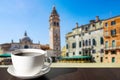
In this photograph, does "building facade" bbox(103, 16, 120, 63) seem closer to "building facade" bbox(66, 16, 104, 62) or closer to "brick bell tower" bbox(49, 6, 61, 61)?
"building facade" bbox(66, 16, 104, 62)

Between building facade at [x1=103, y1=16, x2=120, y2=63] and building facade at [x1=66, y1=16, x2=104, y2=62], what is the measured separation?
64mm

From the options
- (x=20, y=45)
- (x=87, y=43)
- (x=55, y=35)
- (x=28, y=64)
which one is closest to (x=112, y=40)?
(x=87, y=43)

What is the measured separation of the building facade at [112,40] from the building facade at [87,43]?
6 cm

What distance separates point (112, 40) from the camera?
2.28 m

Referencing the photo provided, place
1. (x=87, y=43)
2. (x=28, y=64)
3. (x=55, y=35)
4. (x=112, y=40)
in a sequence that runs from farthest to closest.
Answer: (x=87, y=43)
(x=112, y=40)
(x=55, y=35)
(x=28, y=64)

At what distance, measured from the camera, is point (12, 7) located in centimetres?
206

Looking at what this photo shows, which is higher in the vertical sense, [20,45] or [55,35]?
[55,35]

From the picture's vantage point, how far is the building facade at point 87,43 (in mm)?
2297

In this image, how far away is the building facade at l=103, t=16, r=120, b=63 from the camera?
2.22m

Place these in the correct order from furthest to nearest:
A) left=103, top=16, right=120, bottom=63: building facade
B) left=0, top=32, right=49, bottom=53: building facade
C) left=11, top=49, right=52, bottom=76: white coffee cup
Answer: left=103, top=16, right=120, bottom=63: building facade → left=0, top=32, right=49, bottom=53: building facade → left=11, top=49, right=52, bottom=76: white coffee cup

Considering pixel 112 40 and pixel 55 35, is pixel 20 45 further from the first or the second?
pixel 112 40

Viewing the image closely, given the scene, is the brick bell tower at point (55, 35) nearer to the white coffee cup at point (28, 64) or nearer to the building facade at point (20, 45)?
the building facade at point (20, 45)

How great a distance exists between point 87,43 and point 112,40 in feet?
1.07

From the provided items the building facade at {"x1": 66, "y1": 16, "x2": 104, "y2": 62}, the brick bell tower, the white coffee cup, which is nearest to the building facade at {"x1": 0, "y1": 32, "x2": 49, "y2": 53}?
the brick bell tower
